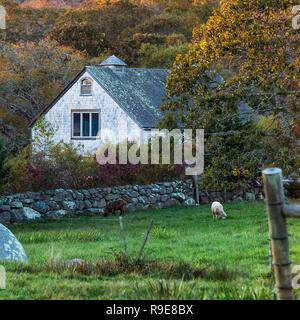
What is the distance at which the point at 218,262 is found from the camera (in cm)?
1055

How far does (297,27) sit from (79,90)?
23.0 metres

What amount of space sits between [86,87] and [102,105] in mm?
1593

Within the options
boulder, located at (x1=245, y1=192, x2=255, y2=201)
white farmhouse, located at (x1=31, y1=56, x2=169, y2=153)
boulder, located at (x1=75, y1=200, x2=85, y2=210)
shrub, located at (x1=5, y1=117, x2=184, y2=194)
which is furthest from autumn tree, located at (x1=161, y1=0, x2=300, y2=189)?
white farmhouse, located at (x1=31, y1=56, x2=169, y2=153)

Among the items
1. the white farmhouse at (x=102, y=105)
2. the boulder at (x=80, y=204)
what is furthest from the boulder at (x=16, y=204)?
the white farmhouse at (x=102, y=105)

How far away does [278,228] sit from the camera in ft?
16.8

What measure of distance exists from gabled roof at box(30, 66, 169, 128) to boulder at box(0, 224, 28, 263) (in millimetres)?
22603

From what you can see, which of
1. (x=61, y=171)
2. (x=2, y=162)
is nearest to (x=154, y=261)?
(x=2, y=162)

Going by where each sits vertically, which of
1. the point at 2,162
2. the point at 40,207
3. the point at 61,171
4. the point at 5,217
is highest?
the point at 2,162

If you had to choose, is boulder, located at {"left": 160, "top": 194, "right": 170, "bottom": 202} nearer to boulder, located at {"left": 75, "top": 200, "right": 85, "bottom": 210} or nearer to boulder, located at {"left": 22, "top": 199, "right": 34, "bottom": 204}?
boulder, located at {"left": 75, "top": 200, "right": 85, "bottom": 210}

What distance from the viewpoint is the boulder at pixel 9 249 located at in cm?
1056

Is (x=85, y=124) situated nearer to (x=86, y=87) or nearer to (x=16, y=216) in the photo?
(x=86, y=87)

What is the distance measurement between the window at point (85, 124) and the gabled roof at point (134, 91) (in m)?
1.65
